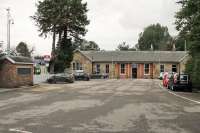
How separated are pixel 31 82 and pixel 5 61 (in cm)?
508

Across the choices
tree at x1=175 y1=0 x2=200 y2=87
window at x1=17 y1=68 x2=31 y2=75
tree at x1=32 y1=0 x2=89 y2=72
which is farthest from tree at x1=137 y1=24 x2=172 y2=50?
tree at x1=175 y1=0 x2=200 y2=87

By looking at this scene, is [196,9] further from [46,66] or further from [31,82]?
[46,66]

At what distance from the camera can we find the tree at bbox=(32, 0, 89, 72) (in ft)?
243

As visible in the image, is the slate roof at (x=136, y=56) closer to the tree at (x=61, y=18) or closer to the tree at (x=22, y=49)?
the tree at (x=61, y=18)

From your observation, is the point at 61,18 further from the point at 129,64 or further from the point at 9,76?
the point at 9,76

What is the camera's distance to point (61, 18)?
73.5m

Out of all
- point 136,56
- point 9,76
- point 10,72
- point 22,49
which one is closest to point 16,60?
point 10,72

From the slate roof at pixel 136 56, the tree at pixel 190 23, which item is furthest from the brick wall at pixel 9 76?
the slate roof at pixel 136 56

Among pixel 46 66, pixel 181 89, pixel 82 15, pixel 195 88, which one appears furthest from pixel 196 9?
pixel 46 66

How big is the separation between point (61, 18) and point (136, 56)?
21420mm

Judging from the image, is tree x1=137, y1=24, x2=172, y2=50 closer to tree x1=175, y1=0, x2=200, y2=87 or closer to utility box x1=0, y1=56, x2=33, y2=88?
utility box x1=0, y1=56, x2=33, y2=88

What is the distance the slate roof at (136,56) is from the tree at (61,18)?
42.2 feet

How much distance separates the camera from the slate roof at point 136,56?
289 ft

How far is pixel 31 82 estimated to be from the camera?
45500 millimetres
